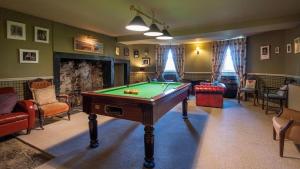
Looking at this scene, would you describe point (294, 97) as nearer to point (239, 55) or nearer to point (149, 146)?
point (239, 55)

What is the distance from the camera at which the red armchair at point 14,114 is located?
317cm

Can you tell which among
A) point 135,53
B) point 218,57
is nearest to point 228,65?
point 218,57

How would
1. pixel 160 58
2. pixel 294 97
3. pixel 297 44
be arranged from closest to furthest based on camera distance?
pixel 294 97
pixel 297 44
pixel 160 58

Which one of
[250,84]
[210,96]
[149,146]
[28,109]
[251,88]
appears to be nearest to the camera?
[149,146]

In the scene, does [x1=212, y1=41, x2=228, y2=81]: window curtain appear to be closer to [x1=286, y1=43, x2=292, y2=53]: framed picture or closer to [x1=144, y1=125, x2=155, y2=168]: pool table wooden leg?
[x1=286, y1=43, x2=292, y2=53]: framed picture

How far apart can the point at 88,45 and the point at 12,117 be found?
11.4 ft

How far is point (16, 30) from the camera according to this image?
4242 mm

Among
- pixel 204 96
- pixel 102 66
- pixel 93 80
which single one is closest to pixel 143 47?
pixel 102 66

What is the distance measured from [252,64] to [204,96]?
2678 mm

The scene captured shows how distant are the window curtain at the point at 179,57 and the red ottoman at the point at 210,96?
9.58 ft

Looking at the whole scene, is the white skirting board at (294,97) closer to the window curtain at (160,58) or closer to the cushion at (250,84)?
the cushion at (250,84)

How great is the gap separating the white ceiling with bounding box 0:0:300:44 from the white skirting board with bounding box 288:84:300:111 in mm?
1646

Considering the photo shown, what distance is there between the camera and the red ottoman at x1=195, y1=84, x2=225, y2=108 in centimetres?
582

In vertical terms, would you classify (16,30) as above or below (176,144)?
above
